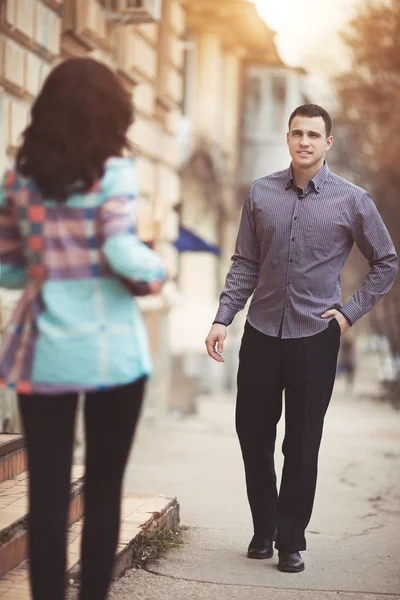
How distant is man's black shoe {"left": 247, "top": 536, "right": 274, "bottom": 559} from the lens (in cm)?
514

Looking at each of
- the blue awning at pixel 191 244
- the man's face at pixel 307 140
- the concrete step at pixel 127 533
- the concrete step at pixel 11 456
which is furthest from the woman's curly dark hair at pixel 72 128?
the blue awning at pixel 191 244

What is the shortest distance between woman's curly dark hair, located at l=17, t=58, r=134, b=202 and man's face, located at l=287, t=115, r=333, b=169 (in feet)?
6.26

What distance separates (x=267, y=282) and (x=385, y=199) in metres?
19.0

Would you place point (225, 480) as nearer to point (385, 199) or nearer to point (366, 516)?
point (366, 516)

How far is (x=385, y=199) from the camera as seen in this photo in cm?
2348

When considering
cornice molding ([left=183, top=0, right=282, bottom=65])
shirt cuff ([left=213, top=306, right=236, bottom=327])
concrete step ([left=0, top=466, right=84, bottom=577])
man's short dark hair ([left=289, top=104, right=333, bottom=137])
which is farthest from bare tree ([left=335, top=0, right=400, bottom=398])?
concrete step ([left=0, top=466, right=84, bottom=577])

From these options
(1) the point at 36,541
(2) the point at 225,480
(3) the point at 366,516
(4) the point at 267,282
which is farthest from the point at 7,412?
(1) the point at 36,541

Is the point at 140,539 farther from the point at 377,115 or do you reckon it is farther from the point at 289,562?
the point at 377,115

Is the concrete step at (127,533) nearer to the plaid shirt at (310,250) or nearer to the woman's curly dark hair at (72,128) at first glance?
the plaid shirt at (310,250)

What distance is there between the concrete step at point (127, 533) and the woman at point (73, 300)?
84 cm

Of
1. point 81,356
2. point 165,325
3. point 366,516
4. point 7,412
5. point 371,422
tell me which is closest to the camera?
point 81,356

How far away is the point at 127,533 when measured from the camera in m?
4.98

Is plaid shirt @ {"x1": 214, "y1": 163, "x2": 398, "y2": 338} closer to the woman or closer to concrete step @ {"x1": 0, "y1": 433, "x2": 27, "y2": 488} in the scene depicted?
concrete step @ {"x1": 0, "y1": 433, "x2": 27, "y2": 488}

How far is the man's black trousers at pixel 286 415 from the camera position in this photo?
16.0 ft
